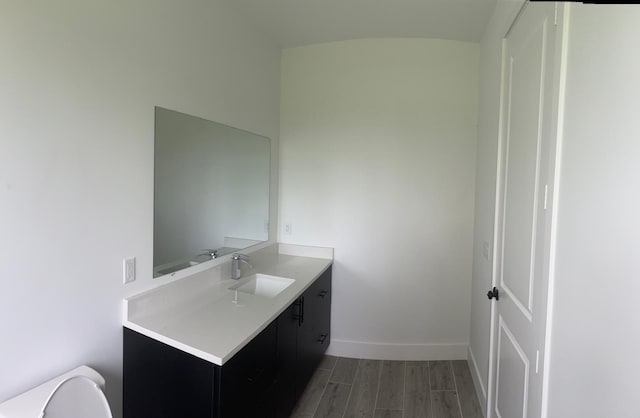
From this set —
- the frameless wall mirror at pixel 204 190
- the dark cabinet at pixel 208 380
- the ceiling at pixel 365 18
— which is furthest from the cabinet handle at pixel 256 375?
the ceiling at pixel 365 18

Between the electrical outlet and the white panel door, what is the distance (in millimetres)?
1733

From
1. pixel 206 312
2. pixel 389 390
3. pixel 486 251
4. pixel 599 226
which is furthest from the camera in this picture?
pixel 389 390

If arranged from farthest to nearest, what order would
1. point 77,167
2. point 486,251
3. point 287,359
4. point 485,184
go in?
point 485,184, point 486,251, point 287,359, point 77,167

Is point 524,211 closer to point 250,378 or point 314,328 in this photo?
point 250,378

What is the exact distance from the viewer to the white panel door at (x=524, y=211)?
127cm

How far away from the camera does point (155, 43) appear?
168cm

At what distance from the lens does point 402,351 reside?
2881 mm

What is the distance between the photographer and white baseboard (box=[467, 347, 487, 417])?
85.6 inches

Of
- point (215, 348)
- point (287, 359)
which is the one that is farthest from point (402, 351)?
point (215, 348)

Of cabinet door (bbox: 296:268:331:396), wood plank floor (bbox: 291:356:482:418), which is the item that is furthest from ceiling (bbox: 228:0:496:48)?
wood plank floor (bbox: 291:356:482:418)

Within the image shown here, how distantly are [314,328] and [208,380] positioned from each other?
1256mm

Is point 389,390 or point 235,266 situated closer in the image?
point 235,266

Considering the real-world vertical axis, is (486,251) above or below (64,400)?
above

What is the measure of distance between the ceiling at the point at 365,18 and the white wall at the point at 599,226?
142 cm
